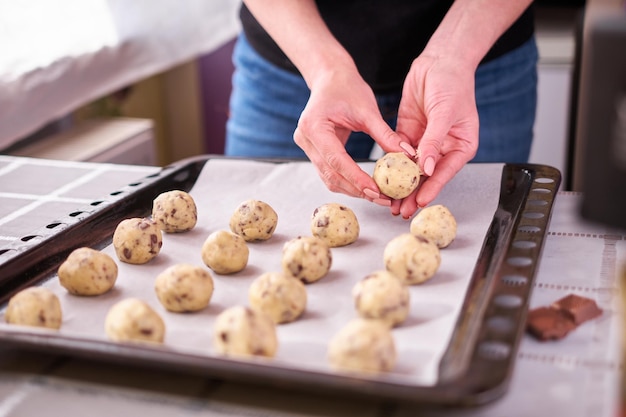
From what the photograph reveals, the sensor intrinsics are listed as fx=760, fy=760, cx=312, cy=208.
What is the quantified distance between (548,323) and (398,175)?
44cm

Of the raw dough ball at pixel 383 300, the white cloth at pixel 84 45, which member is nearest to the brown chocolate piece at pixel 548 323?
the raw dough ball at pixel 383 300

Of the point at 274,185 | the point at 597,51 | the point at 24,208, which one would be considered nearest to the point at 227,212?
the point at 274,185

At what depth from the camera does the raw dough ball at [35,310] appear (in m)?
0.93

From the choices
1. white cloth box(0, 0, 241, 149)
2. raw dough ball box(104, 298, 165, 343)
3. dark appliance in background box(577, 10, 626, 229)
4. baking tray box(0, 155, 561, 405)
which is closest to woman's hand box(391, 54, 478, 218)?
baking tray box(0, 155, 561, 405)

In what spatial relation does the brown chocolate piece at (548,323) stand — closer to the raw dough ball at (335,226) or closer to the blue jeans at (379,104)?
the raw dough ball at (335,226)

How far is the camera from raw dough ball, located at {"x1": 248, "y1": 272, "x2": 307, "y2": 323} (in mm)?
965

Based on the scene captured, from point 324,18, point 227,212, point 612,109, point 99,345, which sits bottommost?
point 227,212

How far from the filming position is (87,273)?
1.04 meters

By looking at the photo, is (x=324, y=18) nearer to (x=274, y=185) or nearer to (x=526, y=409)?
(x=274, y=185)

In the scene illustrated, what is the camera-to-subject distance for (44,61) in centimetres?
248

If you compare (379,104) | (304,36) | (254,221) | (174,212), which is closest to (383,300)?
(254,221)

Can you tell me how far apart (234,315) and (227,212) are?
0.55 meters

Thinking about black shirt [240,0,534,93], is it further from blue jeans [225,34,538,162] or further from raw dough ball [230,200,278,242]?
raw dough ball [230,200,278,242]

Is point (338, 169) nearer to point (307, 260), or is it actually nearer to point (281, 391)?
point (307, 260)
